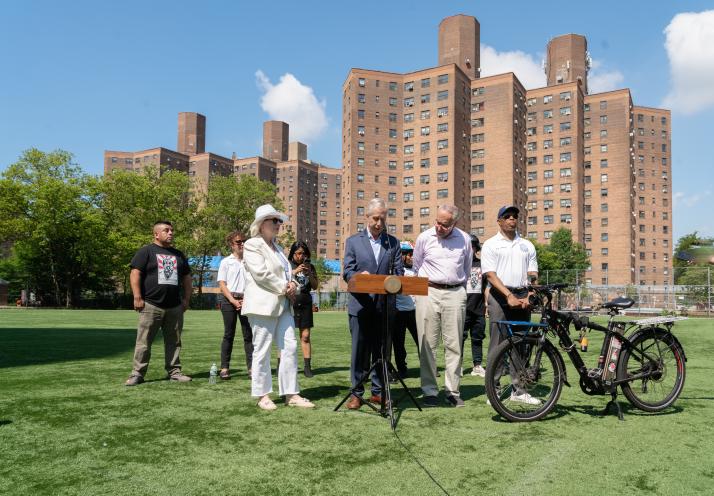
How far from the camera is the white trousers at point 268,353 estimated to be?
17.7 ft

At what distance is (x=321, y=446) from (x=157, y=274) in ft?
12.5

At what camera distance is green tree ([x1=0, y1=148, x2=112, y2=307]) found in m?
48.1

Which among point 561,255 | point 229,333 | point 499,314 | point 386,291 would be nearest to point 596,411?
point 499,314

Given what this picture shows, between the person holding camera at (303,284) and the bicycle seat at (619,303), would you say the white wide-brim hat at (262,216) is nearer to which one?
the person holding camera at (303,284)

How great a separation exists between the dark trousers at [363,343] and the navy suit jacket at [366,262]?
9 cm

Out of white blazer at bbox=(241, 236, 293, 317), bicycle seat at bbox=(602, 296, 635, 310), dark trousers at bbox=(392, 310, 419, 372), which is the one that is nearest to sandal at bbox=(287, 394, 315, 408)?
white blazer at bbox=(241, 236, 293, 317)

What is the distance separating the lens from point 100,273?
53.0 meters

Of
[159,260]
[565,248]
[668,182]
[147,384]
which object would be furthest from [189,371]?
[668,182]

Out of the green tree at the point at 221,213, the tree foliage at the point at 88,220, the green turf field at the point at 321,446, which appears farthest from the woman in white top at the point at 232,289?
the green tree at the point at 221,213

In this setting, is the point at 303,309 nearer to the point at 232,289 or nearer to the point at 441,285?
the point at 232,289

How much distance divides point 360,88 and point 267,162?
6620 centimetres

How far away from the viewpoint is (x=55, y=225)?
48.8 metres

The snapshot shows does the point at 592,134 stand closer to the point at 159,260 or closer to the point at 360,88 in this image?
the point at 360,88

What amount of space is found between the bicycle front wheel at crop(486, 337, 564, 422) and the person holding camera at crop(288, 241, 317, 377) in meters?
2.45
